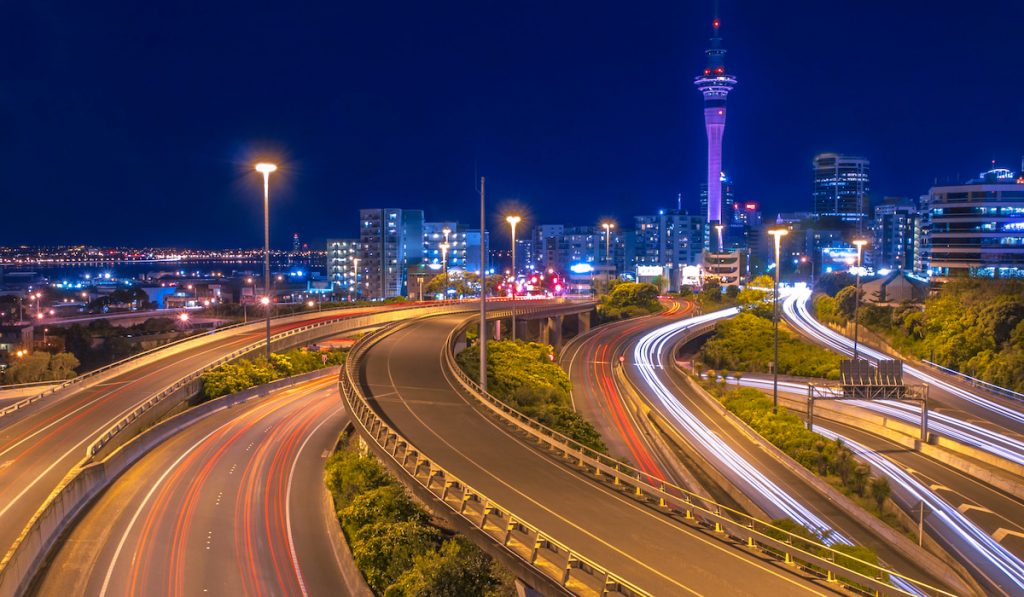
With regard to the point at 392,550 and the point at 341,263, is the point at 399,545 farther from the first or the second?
the point at 341,263

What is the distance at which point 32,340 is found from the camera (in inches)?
2383

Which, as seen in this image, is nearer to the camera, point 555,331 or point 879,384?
point 879,384

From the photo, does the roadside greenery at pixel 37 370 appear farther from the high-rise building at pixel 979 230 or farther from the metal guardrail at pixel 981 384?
the high-rise building at pixel 979 230

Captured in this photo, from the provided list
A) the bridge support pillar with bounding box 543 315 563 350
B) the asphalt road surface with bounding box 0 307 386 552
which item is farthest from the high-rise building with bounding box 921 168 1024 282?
the asphalt road surface with bounding box 0 307 386 552

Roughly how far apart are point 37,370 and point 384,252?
11047cm

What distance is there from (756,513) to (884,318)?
4275 centimetres

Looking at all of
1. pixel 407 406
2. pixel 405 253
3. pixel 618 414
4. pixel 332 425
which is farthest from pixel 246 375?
pixel 405 253

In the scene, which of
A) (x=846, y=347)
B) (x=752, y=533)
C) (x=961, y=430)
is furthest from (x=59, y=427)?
(x=846, y=347)

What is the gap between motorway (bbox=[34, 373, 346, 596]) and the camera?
1722 centimetres

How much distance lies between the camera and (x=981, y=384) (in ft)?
140

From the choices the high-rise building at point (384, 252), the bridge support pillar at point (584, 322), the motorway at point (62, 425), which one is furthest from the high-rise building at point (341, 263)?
the motorway at point (62, 425)

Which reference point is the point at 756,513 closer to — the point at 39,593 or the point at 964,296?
the point at 39,593

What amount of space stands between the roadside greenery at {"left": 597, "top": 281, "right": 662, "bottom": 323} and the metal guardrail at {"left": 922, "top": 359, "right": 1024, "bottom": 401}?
3594cm

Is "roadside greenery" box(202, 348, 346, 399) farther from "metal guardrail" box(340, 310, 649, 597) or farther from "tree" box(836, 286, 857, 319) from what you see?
"tree" box(836, 286, 857, 319)
